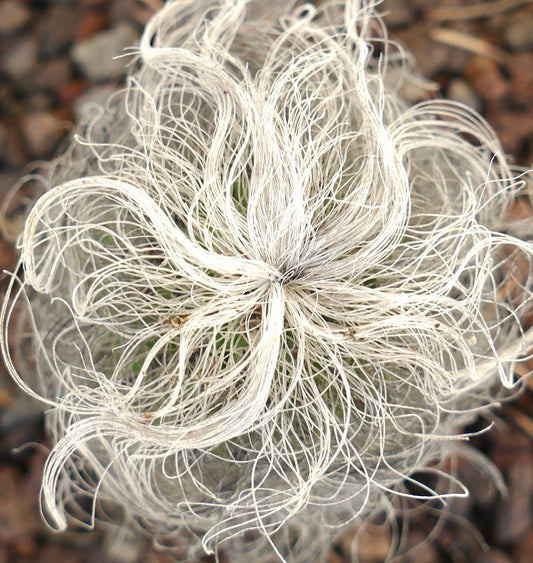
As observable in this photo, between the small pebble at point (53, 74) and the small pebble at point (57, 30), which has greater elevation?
the small pebble at point (57, 30)

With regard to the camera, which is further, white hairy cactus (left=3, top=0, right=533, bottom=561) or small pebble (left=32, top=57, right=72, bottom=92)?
small pebble (left=32, top=57, right=72, bottom=92)

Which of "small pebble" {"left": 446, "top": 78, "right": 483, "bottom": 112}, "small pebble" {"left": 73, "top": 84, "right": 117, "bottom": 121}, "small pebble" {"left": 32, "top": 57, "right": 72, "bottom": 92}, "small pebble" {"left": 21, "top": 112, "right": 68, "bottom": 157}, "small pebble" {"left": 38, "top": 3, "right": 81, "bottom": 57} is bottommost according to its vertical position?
"small pebble" {"left": 446, "top": 78, "right": 483, "bottom": 112}

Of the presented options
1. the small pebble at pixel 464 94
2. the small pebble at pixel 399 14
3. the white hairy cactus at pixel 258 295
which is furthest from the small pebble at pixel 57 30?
the small pebble at pixel 464 94

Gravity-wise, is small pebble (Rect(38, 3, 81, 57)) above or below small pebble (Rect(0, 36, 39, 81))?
above

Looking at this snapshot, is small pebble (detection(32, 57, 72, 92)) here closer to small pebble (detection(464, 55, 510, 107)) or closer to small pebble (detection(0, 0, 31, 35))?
small pebble (detection(0, 0, 31, 35))

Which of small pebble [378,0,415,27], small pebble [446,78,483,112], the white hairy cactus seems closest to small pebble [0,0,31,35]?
the white hairy cactus

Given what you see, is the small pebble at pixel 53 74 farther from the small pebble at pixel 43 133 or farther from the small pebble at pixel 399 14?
the small pebble at pixel 399 14

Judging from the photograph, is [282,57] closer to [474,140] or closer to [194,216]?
[194,216]
